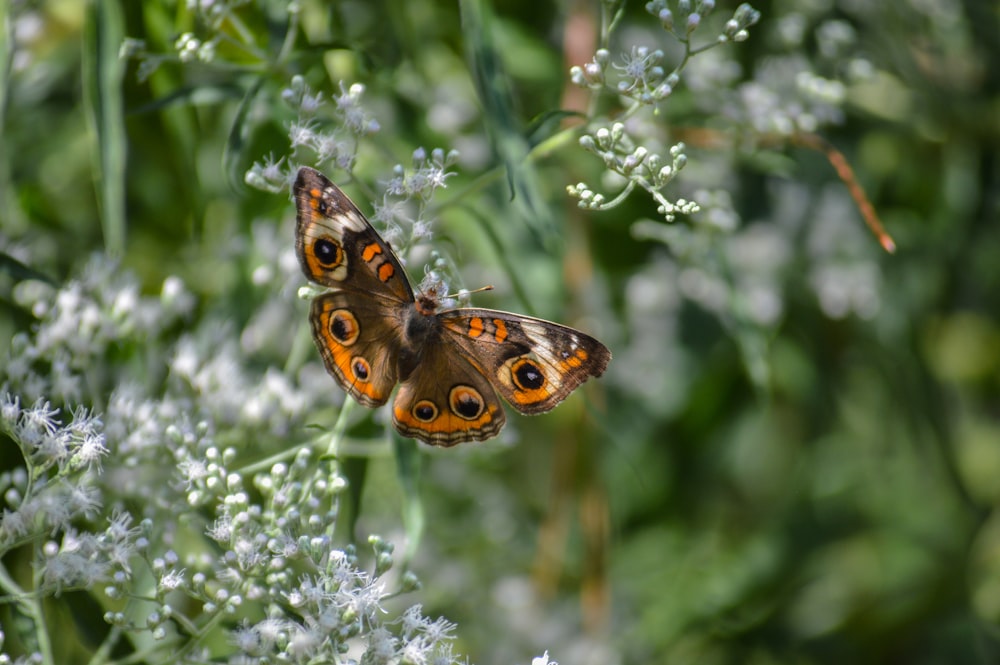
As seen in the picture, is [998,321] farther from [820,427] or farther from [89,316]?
[89,316]

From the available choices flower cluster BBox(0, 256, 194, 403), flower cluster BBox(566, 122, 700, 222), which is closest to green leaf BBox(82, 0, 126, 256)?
flower cluster BBox(0, 256, 194, 403)

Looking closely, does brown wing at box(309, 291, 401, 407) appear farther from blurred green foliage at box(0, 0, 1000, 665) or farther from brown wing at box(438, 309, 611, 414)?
blurred green foliage at box(0, 0, 1000, 665)

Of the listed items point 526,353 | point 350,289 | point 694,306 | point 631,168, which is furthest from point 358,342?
point 694,306

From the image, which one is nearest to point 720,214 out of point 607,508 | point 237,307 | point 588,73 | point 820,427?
point 588,73

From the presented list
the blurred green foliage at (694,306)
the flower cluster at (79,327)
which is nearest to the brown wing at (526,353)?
the blurred green foliage at (694,306)

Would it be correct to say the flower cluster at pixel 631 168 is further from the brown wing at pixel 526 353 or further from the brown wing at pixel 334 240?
the brown wing at pixel 334 240

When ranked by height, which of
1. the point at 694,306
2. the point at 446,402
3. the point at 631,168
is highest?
the point at 631,168

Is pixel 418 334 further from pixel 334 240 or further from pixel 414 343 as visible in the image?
pixel 334 240
